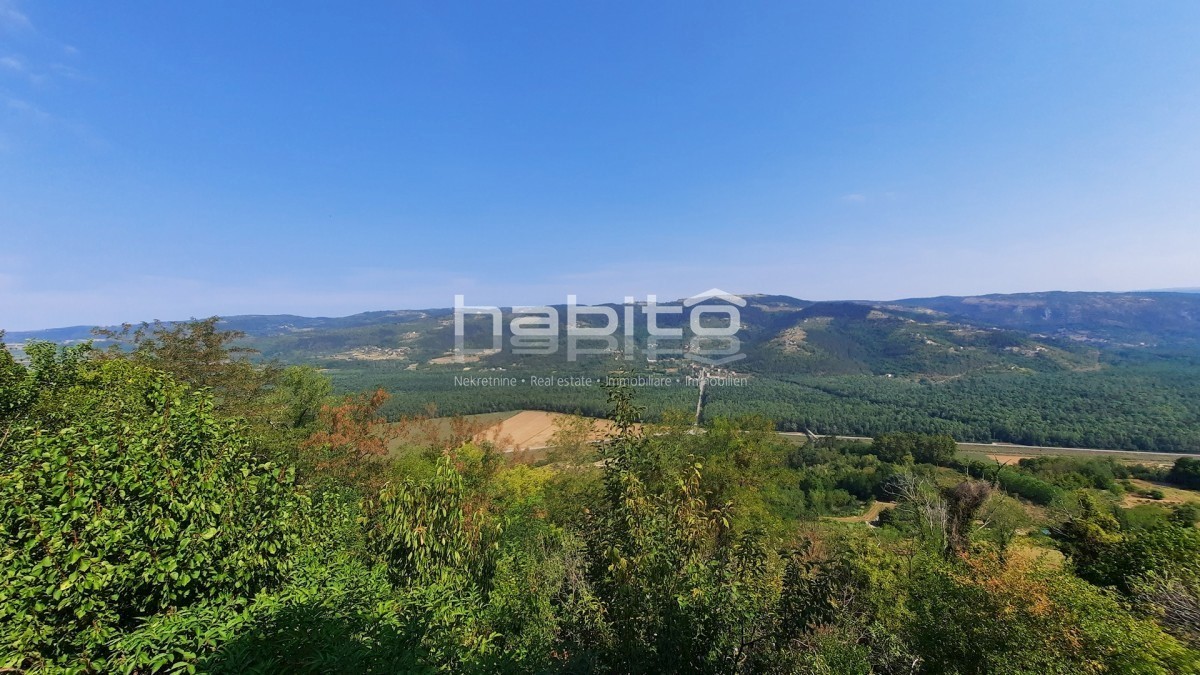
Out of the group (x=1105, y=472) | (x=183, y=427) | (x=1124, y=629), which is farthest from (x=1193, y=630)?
(x=1105, y=472)

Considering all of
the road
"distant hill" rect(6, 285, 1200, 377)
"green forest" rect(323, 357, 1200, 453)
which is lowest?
the road

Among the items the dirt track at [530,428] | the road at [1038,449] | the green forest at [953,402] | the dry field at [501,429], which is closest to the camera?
the dry field at [501,429]

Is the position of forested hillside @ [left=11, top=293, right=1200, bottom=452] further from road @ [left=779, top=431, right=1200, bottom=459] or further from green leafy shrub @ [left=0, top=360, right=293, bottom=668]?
green leafy shrub @ [left=0, top=360, right=293, bottom=668]

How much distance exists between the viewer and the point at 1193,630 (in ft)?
22.8

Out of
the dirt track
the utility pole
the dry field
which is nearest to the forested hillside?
the utility pole

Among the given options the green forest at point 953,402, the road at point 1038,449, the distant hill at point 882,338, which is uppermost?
the distant hill at point 882,338

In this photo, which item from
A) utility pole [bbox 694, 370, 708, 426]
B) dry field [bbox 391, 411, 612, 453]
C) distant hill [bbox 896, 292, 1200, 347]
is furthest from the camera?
distant hill [bbox 896, 292, 1200, 347]

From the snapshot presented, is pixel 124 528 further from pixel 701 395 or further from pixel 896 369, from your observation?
pixel 896 369

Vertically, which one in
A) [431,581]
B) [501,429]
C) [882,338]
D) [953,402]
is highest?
[431,581]

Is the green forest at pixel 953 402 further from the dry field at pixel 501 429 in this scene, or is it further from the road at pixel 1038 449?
the dry field at pixel 501 429

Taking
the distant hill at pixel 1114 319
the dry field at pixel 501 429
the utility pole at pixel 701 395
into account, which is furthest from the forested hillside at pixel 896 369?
the dry field at pixel 501 429

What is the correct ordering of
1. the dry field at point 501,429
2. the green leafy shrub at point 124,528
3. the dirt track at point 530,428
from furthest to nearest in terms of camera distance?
the dirt track at point 530,428 < the dry field at point 501,429 < the green leafy shrub at point 124,528

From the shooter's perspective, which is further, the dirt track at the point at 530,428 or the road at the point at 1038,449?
the road at the point at 1038,449

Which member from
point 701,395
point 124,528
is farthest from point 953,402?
point 124,528
